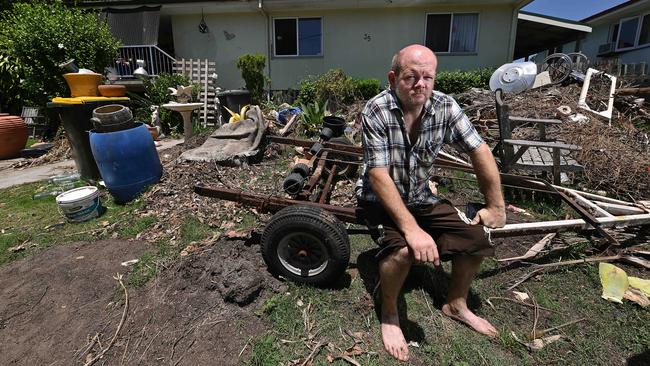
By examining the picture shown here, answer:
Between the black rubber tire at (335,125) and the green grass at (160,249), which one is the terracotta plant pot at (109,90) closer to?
the green grass at (160,249)

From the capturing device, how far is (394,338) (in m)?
2.02

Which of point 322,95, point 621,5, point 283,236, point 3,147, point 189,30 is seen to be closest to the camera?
point 283,236

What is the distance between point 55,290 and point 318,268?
2.17m

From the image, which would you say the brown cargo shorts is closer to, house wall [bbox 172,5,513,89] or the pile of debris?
the pile of debris

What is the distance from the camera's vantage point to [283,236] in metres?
2.32

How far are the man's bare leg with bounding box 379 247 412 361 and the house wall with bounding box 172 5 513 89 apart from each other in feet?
34.4

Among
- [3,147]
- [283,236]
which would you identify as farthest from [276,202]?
[3,147]

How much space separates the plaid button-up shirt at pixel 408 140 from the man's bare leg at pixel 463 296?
1.50 feet

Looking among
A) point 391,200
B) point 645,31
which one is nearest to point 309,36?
point 391,200

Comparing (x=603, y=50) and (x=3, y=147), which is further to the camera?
(x=603, y=50)

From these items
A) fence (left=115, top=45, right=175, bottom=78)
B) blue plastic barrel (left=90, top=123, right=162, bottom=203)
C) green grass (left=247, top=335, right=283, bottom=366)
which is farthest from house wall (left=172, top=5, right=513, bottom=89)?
green grass (left=247, top=335, right=283, bottom=366)

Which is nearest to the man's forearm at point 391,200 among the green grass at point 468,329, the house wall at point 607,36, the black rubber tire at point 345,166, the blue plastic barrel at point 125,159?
the green grass at point 468,329

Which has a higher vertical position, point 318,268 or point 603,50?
point 603,50

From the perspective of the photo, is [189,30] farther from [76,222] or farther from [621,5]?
[621,5]
